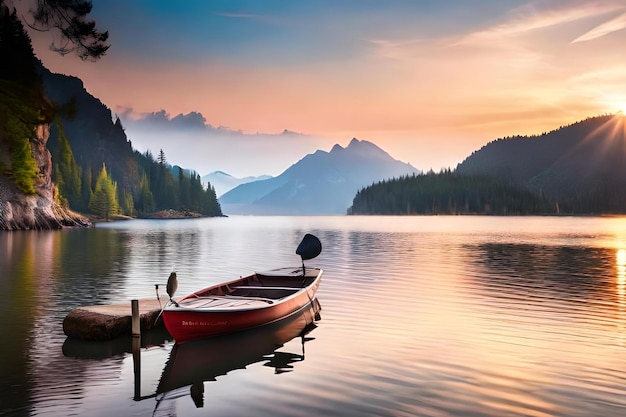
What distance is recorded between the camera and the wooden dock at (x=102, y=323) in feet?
71.6

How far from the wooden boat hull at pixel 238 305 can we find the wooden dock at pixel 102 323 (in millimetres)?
1974

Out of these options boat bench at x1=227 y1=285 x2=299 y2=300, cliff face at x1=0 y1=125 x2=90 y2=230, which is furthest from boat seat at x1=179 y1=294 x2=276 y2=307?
cliff face at x1=0 y1=125 x2=90 y2=230

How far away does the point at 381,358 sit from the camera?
19.6 metres

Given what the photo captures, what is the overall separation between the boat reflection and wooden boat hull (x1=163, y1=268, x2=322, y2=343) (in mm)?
418

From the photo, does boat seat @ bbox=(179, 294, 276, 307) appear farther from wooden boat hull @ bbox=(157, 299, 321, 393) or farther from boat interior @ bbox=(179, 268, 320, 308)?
wooden boat hull @ bbox=(157, 299, 321, 393)

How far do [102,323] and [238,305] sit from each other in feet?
18.4

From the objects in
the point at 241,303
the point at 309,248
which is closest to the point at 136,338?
the point at 241,303

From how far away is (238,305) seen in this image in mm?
23891

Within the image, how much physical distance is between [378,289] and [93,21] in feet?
80.9

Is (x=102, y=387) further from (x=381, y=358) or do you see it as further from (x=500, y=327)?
(x=500, y=327)

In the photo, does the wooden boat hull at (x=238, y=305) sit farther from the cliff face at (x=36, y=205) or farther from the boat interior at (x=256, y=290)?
the cliff face at (x=36, y=205)

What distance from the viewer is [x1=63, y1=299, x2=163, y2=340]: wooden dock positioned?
21828 millimetres

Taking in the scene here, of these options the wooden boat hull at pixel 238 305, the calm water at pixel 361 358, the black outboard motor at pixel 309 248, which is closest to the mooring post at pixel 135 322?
the calm water at pixel 361 358

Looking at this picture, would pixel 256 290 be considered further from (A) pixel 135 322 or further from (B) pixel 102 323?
(B) pixel 102 323
